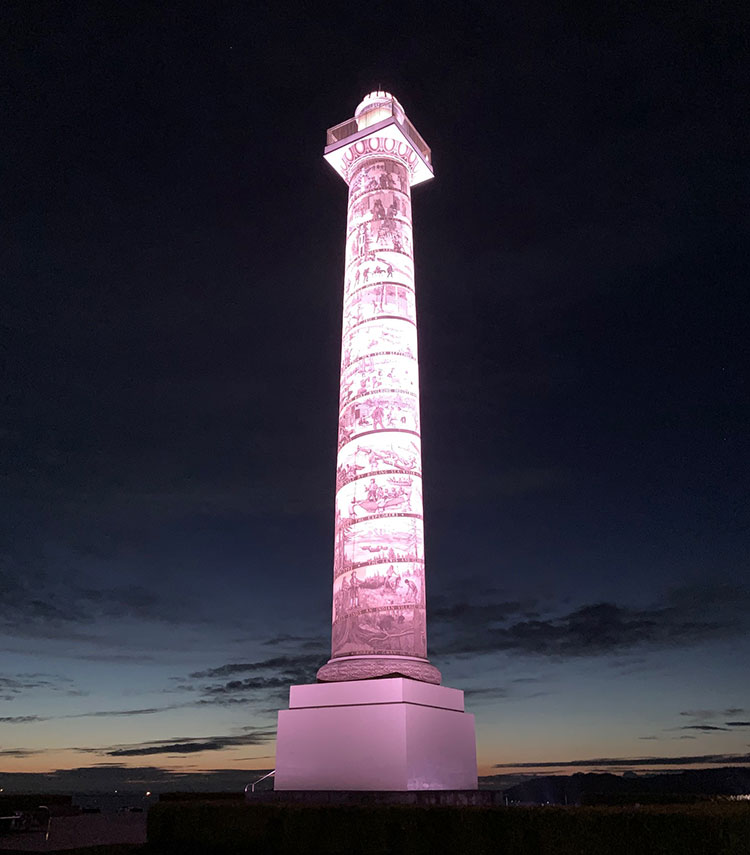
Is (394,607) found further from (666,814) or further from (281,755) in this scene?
(666,814)

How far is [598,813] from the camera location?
7688mm

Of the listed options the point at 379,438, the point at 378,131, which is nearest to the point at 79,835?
the point at 379,438

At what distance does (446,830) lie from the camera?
8.59 meters

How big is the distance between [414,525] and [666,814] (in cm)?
626

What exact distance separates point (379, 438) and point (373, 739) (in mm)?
4822

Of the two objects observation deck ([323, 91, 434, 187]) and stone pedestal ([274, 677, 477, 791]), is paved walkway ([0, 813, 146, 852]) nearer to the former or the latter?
stone pedestal ([274, 677, 477, 791])

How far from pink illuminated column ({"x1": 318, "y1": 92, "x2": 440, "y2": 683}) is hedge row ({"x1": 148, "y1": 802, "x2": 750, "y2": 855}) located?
8.64 ft

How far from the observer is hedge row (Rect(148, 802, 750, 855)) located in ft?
23.3

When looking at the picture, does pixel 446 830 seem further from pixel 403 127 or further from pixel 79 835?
pixel 403 127

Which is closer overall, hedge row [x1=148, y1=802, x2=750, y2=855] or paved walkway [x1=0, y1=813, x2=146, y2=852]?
hedge row [x1=148, y1=802, x2=750, y2=855]

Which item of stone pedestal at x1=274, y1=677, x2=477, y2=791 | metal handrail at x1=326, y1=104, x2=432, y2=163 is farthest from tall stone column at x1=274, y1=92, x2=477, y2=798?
metal handrail at x1=326, y1=104, x2=432, y2=163

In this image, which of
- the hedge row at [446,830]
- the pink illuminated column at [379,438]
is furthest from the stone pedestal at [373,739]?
the hedge row at [446,830]

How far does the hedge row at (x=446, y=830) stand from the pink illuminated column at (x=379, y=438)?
2.63 m

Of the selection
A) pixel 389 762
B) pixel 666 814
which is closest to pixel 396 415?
pixel 389 762
